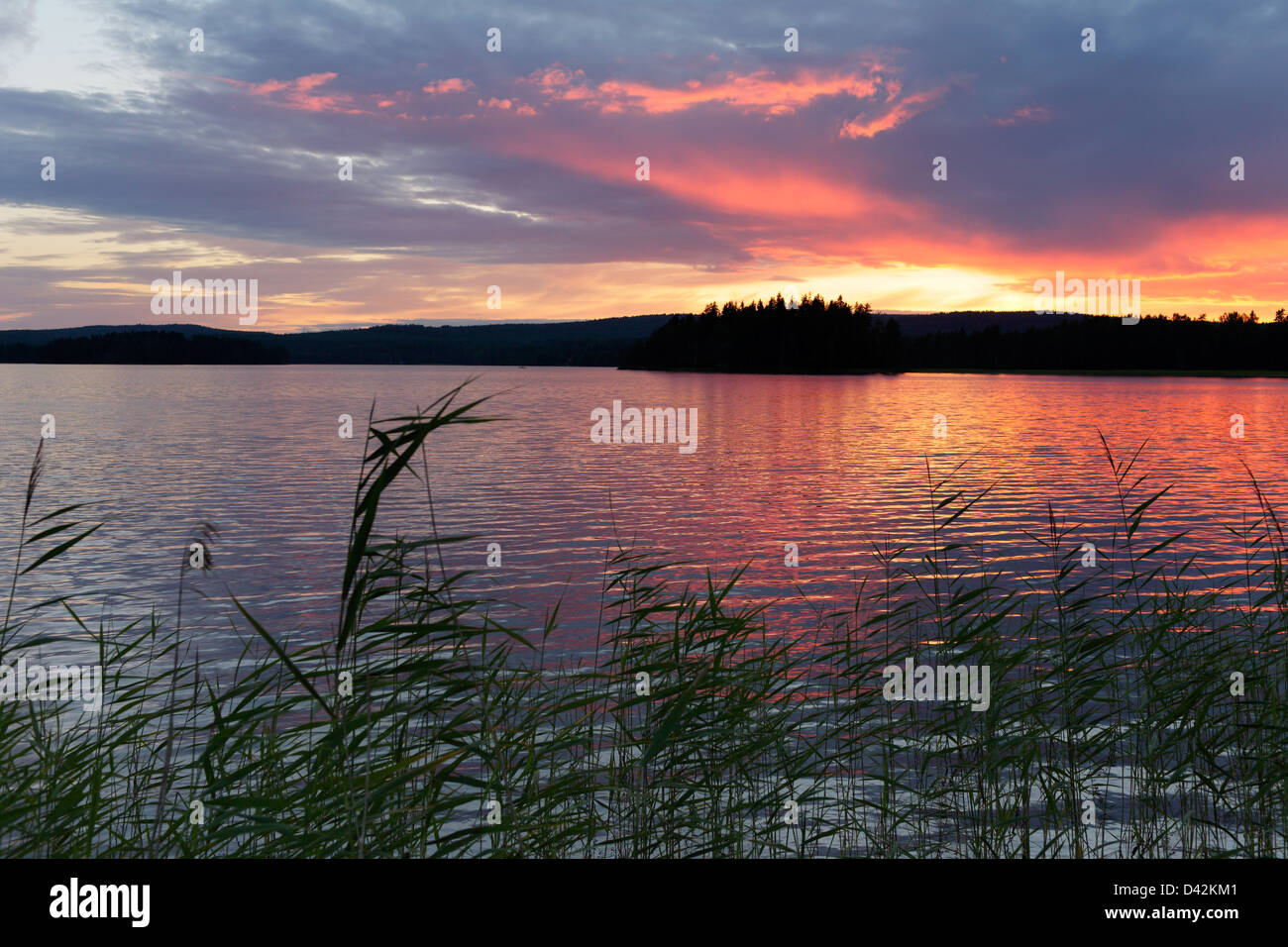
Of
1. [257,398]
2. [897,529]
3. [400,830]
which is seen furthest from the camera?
[257,398]

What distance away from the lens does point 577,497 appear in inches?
1366

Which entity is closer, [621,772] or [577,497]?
[621,772]

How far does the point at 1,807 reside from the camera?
20.1 ft

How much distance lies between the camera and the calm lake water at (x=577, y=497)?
20234mm

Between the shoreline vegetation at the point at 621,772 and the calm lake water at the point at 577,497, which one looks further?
the calm lake water at the point at 577,497

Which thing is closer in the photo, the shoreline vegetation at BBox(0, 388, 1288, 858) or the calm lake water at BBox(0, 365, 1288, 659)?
the shoreline vegetation at BBox(0, 388, 1288, 858)

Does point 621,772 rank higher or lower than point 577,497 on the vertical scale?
lower

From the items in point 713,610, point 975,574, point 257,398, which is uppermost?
point 257,398

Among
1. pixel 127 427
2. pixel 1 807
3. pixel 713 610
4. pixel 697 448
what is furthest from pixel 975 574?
pixel 127 427

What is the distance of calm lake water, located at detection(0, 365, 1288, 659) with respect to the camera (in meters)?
20.2
